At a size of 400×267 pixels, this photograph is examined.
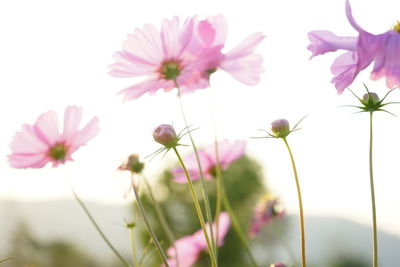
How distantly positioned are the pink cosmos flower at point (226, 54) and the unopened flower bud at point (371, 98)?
21 centimetres

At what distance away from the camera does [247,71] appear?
93cm

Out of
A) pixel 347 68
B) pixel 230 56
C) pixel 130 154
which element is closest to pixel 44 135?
pixel 130 154

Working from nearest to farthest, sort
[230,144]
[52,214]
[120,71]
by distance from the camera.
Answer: [120,71], [230,144], [52,214]

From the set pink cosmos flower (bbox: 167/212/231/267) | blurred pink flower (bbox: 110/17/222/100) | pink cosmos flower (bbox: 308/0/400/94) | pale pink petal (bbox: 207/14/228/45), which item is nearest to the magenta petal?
blurred pink flower (bbox: 110/17/222/100)

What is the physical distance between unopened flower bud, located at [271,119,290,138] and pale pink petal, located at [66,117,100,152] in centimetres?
33

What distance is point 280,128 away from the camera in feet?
2.30

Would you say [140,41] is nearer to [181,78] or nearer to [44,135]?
[181,78]

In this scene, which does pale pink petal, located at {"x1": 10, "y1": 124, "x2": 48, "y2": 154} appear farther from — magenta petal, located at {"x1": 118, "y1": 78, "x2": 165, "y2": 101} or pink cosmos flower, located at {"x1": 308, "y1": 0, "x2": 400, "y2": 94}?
pink cosmos flower, located at {"x1": 308, "y1": 0, "x2": 400, "y2": 94}

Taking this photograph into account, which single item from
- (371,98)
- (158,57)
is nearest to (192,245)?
(158,57)

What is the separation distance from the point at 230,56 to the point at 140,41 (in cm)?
16

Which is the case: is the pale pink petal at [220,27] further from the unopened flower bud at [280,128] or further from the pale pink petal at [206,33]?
the unopened flower bud at [280,128]

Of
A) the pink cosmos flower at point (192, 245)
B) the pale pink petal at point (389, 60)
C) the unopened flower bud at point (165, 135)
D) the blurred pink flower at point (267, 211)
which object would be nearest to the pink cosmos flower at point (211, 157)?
the pink cosmos flower at point (192, 245)

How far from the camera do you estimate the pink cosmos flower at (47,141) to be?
89 cm

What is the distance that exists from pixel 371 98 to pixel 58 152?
513 millimetres
